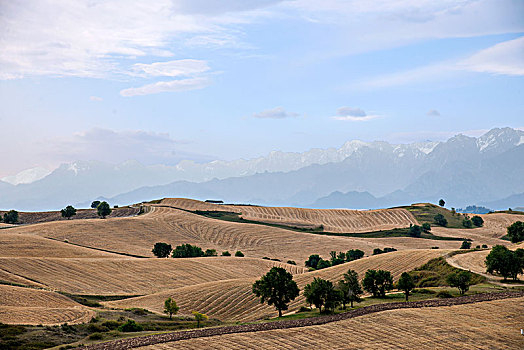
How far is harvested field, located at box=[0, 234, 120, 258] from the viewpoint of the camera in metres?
104

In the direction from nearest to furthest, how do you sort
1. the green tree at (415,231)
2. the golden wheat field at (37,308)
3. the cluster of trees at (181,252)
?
the golden wheat field at (37,308)
the cluster of trees at (181,252)
the green tree at (415,231)

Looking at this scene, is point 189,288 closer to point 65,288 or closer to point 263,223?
point 65,288

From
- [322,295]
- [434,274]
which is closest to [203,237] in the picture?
[434,274]

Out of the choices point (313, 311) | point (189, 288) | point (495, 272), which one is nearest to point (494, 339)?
point (313, 311)

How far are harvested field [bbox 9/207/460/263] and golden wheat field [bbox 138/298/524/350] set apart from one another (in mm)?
81987

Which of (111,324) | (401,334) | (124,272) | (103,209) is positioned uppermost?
(103,209)

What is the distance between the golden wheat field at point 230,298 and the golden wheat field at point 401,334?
Result: 67.4ft

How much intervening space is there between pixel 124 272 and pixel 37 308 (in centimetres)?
3967

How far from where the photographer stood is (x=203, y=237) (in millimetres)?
151000

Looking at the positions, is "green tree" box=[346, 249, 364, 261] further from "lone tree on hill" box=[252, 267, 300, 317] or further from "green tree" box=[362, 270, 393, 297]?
"lone tree on hill" box=[252, 267, 300, 317]

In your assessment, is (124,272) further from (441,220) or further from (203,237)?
(441,220)

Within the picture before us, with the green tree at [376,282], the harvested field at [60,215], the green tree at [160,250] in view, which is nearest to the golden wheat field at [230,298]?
the green tree at [376,282]

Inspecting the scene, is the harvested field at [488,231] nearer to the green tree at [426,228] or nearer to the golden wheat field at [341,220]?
the green tree at [426,228]

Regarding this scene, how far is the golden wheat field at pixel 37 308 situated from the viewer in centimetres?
4981
